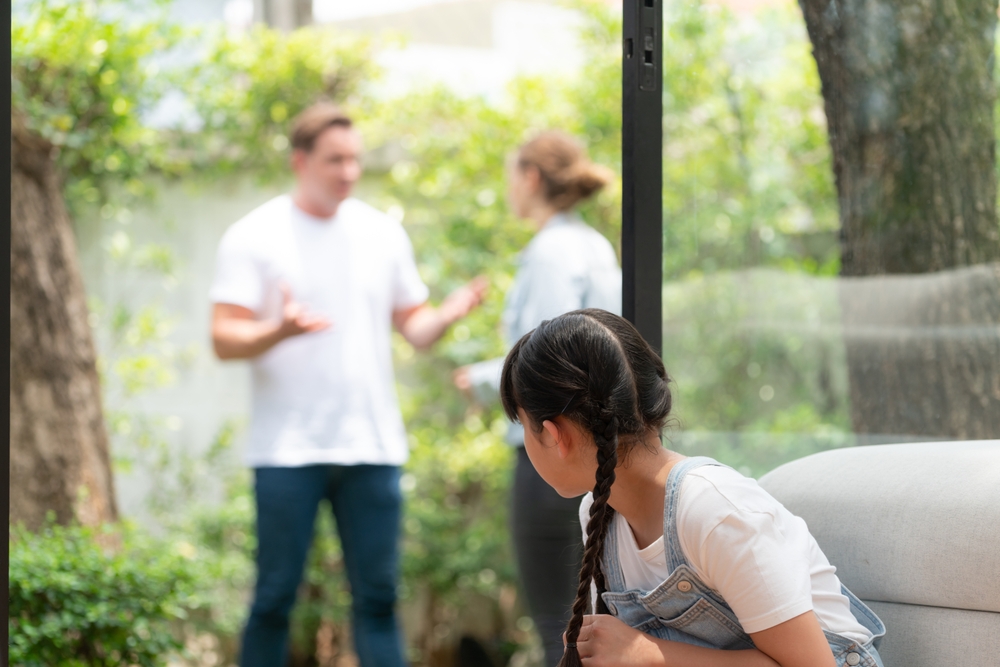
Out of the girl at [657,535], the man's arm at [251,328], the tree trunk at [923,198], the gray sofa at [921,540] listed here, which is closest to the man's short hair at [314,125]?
the man's arm at [251,328]

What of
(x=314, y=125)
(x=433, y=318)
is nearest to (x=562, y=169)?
(x=433, y=318)

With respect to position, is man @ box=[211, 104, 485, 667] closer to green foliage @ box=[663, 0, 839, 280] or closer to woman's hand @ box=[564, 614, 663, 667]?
green foliage @ box=[663, 0, 839, 280]

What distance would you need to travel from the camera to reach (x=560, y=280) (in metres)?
2.40

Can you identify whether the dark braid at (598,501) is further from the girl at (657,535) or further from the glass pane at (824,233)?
the glass pane at (824,233)

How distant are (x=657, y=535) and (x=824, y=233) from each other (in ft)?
3.61

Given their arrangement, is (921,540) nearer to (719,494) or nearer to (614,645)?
(719,494)

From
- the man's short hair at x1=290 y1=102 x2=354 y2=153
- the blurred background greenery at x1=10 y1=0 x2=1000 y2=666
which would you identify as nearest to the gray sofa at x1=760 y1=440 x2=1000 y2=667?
the blurred background greenery at x1=10 y1=0 x2=1000 y2=666

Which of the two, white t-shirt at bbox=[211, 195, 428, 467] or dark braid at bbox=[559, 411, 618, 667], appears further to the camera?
white t-shirt at bbox=[211, 195, 428, 467]

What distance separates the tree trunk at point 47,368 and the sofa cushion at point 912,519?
222 centimetres

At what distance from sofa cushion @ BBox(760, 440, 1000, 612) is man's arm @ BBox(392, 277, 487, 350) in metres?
1.47

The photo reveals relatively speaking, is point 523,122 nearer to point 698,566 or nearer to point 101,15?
point 101,15

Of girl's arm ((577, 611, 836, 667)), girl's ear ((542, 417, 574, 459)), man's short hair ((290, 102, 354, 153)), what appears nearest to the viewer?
girl's arm ((577, 611, 836, 667))

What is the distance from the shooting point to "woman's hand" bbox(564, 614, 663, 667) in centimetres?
112

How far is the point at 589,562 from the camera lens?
1.16 meters
